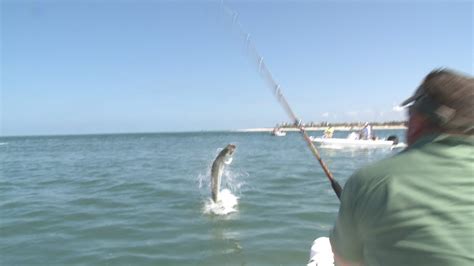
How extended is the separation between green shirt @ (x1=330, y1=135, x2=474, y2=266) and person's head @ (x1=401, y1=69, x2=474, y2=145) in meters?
0.05

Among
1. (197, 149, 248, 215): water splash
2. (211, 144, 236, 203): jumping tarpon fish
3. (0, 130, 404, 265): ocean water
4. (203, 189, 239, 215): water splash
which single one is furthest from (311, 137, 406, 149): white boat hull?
(211, 144, 236, 203): jumping tarpon fish

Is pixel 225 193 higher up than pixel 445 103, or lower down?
lower down

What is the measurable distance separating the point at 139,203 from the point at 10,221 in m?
3.13

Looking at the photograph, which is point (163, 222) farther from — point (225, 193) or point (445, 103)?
point (445, 103)

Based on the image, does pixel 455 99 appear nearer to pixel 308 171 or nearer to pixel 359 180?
pixel 359 180

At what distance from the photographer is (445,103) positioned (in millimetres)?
1922

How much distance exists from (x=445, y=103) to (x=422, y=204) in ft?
1.47

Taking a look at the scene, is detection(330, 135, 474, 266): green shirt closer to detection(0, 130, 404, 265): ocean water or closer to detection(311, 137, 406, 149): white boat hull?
detection(0, 130, 404, 265): ocean water

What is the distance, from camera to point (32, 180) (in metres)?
17.9

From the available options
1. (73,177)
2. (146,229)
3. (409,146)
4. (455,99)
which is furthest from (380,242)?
(73,177)

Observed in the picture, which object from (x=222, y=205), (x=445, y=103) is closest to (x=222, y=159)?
(x=222, y=205)

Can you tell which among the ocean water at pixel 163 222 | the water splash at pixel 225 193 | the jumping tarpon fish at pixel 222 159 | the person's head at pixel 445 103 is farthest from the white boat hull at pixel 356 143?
the person's head at pixel 445 103

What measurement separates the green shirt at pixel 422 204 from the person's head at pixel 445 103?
0.05 metres

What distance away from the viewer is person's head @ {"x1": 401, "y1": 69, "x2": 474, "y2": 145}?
1.89 m
